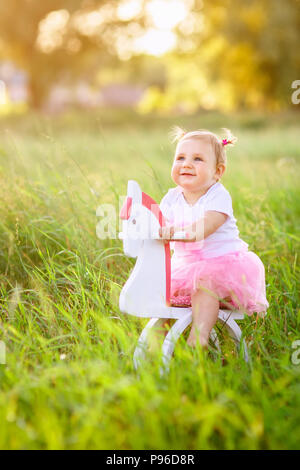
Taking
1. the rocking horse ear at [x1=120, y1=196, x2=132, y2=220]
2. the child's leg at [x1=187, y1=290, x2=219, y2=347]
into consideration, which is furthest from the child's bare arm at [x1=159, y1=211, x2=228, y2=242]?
the child's leg at [x1=187, y1=290, x2=219, y2=347]

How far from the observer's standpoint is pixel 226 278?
2.10 meters

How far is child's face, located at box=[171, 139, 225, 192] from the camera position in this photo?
2.11m

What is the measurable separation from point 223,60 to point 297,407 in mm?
23506

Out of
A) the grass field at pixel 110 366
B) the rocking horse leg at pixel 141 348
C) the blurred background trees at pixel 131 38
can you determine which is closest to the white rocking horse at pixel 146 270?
the rocking horse leg at pixel 141 348

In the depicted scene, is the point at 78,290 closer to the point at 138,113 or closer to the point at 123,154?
the point at 123,154

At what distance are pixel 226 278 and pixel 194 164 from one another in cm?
52

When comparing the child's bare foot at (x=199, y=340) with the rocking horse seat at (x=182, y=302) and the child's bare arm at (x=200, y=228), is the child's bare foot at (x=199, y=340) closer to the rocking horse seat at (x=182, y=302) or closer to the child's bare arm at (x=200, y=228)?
the rocking horse seat at (x=182, y=302)

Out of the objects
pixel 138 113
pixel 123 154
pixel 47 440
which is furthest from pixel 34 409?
pixel 138 113

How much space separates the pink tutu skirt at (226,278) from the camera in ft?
6.83

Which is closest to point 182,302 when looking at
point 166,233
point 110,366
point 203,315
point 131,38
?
point 203,315

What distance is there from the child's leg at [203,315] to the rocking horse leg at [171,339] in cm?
4

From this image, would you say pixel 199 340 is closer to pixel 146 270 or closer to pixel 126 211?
pixel 146 270

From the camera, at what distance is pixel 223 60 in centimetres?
2312

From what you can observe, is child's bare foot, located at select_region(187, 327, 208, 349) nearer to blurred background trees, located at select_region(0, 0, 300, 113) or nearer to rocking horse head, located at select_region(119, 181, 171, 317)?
rocking horse head, located at select_region(119, 181, 171, 317)
